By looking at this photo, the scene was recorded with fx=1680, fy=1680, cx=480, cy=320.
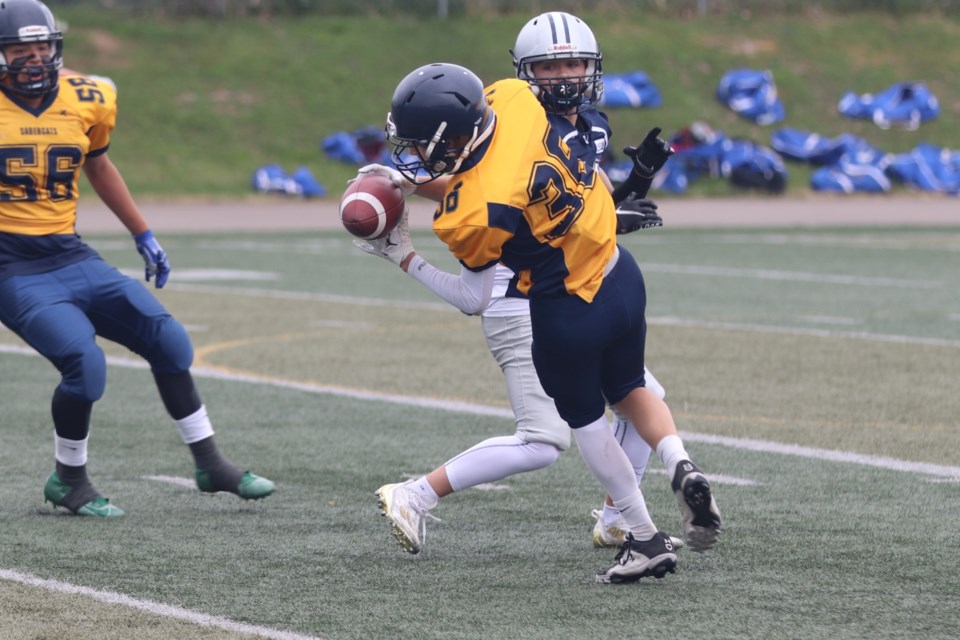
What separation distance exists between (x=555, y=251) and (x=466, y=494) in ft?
6.16

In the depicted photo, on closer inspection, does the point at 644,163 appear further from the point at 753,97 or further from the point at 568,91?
the point at 753,97

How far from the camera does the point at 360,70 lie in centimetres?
3428

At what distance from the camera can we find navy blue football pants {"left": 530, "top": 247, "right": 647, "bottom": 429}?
505cm

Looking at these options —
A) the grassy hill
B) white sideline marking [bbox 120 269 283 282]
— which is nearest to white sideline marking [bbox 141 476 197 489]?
white sideline marking [bbox 120 269 283 282]

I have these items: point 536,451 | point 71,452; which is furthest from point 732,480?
point 71,452

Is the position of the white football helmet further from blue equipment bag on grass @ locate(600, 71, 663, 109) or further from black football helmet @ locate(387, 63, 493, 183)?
blue equipment bag on grass @ locate(600, 71, 663, 109)

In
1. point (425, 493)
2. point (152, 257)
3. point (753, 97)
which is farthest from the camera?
point (753, 97)

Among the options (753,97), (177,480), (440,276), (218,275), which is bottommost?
(753,97)

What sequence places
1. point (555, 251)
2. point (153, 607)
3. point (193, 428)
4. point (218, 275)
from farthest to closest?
point (218, 275), point (193, 428), point (555, 251), point (153, 607)

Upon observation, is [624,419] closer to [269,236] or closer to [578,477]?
[578,477]

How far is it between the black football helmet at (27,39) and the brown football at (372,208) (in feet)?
5.35

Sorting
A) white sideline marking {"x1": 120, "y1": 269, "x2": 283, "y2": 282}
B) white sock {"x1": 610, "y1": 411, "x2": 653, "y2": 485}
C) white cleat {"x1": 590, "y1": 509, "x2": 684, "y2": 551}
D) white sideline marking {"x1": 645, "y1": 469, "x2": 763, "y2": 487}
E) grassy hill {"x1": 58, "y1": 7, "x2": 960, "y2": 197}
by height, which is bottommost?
grassy hill {"x1": 58, "y1": 7, "x2": 960, "y2": 197}

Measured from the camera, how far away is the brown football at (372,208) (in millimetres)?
5246

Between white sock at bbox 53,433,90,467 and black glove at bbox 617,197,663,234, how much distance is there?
7.64 ft
